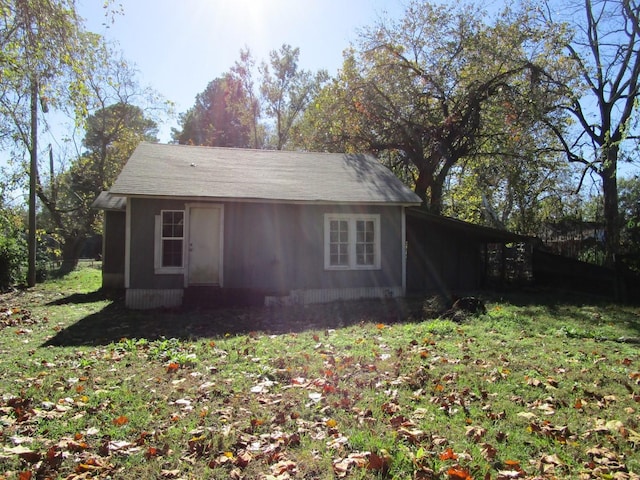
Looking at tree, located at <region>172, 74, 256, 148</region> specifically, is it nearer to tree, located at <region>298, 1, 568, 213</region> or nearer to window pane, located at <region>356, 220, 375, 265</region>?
tree, located at <region>298, 1, 568, 213</region>

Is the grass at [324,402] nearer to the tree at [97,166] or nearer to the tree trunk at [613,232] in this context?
the tree trunk at [613,232]

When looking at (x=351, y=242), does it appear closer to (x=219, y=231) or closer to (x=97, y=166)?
(x=219, y=231)

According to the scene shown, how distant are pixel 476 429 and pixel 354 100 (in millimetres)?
18684

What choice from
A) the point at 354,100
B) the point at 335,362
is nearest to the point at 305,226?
the point at 335,362

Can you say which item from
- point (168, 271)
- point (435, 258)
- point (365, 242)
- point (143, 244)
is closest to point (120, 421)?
point (168, 271)

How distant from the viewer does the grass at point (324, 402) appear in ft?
11.8

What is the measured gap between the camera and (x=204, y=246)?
12.2 m

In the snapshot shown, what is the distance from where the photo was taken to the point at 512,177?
2195 cm

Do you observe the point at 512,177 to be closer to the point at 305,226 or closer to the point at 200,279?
the point at 305,226

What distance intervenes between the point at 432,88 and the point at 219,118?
89.7 ft

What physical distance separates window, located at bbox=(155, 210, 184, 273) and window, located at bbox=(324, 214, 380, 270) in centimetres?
385

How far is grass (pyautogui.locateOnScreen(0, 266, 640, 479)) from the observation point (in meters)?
3.59

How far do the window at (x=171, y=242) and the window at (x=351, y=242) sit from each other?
3.85m

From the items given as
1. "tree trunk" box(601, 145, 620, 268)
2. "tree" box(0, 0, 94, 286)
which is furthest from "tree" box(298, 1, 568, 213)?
"tree" box(0, 0, 94, 286)
